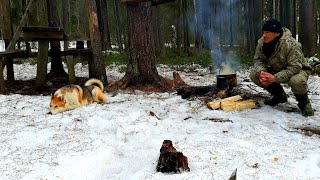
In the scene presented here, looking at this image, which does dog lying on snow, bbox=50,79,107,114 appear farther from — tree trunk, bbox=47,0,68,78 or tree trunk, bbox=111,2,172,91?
tree trunk, bbox=47,0,68,78

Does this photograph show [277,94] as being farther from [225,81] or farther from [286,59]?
[225,81]

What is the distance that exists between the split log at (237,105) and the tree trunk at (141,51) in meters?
2.12

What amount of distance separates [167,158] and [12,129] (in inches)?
98.8

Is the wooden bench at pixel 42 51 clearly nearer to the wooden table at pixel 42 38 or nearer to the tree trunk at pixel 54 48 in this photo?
the wooden table at pixel 42 38

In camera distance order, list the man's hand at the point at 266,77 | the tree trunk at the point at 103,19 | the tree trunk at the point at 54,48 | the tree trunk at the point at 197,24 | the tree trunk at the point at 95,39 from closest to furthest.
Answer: the man's hand at the point at 266,77 → the tree trunk at the point at 95,39 → the tree trunk at the point at 54,48 → the tree trunk at the point at 103,19 → the tree trunk at the point at 197,24

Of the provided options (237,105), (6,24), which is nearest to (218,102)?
(237,105)

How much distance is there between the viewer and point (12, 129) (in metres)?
4.52

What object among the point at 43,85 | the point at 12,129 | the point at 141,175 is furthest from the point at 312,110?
the point at 43,85

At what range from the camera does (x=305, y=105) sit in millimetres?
4977

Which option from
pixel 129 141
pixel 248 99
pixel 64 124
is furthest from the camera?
pixel 248 99

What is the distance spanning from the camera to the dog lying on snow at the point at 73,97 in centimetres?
543

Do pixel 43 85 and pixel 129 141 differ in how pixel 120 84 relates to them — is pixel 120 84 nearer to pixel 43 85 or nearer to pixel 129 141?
pixel 43 85

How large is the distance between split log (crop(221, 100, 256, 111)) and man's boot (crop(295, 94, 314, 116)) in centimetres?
73

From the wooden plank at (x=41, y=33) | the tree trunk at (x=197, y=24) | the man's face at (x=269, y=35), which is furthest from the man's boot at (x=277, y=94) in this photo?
the tree trunk at (x=197, y=24)
